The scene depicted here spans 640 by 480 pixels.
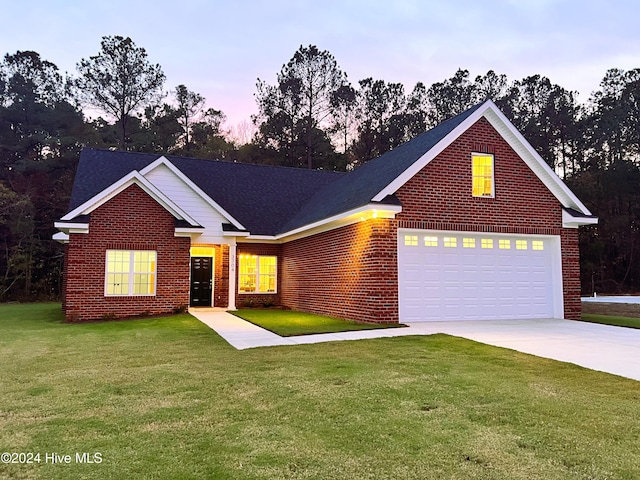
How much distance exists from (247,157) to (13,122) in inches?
676

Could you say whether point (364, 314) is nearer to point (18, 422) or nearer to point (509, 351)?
point (509, 351)

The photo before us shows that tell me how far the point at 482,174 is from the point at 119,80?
1210 inches

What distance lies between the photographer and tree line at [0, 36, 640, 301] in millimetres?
34281

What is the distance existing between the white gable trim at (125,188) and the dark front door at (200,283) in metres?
2.69

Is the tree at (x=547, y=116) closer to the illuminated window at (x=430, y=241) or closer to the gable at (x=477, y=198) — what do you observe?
the gable at (x=477, y=198)

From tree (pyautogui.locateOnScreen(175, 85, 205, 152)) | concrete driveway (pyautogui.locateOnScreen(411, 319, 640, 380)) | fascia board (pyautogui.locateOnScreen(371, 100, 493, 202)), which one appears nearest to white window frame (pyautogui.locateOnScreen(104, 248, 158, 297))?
fascia board (pyautogui.locateOnScreen(371, 100, 493, 202))

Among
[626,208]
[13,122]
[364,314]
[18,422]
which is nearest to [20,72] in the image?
[13,122]

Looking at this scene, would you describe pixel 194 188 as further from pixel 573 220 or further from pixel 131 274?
pixel 573 220

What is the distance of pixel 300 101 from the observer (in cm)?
3703

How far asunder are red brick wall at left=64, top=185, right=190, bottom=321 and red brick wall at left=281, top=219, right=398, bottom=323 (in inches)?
160

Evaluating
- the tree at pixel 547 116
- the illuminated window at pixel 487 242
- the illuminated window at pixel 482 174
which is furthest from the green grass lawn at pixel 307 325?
the tree at pixel 547 116

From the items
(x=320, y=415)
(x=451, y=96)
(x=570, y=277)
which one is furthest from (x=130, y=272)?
(x=451, y=96)

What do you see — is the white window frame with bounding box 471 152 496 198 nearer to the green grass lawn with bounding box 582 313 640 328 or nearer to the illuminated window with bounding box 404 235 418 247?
the illuminated window with bounding box 404 235 418 247

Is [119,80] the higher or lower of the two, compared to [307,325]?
higher
